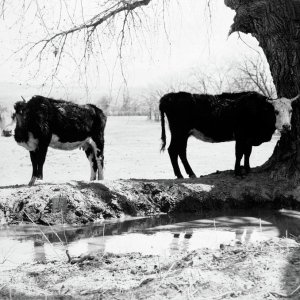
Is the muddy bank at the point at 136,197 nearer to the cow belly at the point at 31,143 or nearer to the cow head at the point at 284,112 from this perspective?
the cow head at the point at 284,112

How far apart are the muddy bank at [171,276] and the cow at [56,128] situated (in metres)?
5.54

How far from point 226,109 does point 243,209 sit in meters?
2.35

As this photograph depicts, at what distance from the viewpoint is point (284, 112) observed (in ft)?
33.4

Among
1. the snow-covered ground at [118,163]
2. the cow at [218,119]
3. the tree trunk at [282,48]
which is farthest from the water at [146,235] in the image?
the snow-covered ground at [118,163]

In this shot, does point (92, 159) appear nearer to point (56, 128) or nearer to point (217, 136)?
point (56, 128)

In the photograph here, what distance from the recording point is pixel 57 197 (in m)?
8.75

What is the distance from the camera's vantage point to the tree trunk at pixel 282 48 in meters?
10.1

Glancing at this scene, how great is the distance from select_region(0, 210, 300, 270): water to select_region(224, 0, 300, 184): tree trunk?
45.8 inches

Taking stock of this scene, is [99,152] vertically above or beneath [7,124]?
beneath

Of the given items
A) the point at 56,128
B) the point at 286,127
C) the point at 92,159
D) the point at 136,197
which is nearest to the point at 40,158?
the point at 56,128

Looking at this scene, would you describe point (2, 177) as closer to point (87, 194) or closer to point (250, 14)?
point (87, 194)

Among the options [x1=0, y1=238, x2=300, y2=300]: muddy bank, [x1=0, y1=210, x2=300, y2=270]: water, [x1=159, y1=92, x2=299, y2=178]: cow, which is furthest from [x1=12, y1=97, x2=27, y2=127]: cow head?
[x1=0, y1=238, x2=300, y2=300]: muddy bank

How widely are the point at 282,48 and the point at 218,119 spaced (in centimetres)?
185

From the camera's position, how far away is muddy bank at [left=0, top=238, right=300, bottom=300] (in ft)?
13.2
